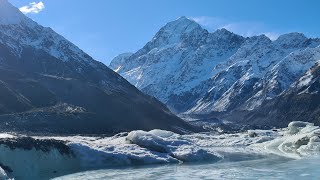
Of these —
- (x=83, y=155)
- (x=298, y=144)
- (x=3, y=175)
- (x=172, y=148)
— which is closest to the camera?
(x=3, y=175)

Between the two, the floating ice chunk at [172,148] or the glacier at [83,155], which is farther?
the floating ice chunk at [172,148]

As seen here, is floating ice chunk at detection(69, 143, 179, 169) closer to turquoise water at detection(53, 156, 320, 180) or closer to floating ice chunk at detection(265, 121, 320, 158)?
turquoise water at detection(53, 156, 320, 180)

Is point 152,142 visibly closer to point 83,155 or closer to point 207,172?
point 83,155

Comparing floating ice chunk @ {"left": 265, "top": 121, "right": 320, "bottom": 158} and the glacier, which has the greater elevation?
floating ice chunk @ {"left": 265, "top": 121, "right": 320, "bottom": 158}

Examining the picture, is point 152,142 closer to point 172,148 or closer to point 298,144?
point 172,148

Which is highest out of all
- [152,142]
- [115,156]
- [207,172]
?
[152,142]

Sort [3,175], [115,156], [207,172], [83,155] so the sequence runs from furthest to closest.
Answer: [115,156], [83,155], [207,172], [3,175]

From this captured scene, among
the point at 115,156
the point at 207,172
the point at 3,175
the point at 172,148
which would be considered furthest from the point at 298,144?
the point at 3,175

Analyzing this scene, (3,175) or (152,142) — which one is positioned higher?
(152,142)

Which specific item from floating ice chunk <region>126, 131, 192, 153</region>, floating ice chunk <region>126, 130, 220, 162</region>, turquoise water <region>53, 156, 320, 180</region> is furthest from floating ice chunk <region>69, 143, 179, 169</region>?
turquoise water <region>53, 156, 320, 180</region>

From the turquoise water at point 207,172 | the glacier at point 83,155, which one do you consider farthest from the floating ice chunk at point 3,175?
the turquoise water at point 207,172

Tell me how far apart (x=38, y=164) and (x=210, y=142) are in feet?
332

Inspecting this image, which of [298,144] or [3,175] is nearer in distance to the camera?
[3,175]

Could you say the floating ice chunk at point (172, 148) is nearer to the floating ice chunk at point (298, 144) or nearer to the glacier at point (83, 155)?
the glacier at point (83, 155)
